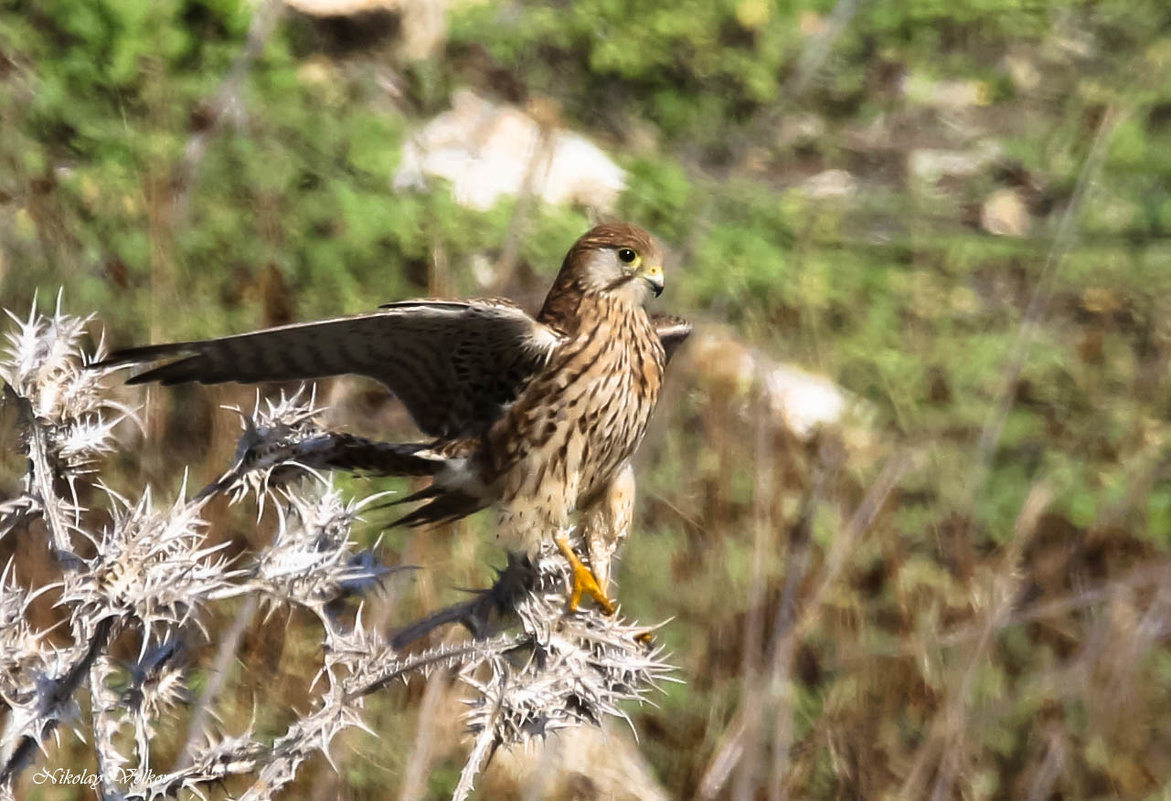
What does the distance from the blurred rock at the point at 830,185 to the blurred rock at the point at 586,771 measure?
2978 mm

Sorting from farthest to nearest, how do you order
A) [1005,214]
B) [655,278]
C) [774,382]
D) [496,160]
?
[1005,214] < [496,160] < [774,382] < [655,278]

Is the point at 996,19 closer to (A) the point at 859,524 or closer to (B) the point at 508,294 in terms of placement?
(B) the point at 508,294

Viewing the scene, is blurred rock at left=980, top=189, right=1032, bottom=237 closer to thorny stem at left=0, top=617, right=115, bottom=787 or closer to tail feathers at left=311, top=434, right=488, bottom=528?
tail feathers at left=311, top=434, right=488, bottom=528

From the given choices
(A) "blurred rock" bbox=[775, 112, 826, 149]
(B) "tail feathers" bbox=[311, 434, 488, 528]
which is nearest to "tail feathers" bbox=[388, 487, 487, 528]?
(B) "tail feathers" bbox=[311, 434, 488, 528]

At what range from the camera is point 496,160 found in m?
5.95

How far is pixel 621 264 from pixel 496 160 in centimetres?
270

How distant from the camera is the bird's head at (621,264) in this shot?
11.0 ft

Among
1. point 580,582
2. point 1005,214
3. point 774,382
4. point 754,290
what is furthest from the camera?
point 1005,214

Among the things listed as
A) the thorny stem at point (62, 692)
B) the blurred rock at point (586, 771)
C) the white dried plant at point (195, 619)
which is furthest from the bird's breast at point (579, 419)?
the thorny stem at point (62, 692)

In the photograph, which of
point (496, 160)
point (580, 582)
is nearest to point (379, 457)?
point (580, 582)

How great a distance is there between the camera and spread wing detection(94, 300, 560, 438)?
254 cm

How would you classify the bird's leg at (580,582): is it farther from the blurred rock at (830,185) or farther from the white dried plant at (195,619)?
the blurred rock at (830,185)

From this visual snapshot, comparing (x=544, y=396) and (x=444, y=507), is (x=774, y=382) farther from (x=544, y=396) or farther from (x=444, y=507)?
(x=444, y=507)

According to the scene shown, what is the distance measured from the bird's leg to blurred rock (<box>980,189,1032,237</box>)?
3811mm
